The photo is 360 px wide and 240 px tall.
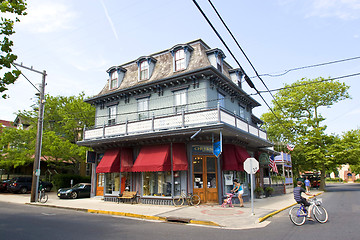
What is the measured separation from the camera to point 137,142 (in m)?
18.0

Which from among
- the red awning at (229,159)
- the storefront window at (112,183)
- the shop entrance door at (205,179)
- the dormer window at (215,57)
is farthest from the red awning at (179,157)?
the dormer window at (215,57)

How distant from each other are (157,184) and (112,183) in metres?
4.49

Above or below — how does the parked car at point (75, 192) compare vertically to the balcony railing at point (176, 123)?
below

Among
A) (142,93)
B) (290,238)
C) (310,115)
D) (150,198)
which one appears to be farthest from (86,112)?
(310,115)

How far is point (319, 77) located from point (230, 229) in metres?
33.5

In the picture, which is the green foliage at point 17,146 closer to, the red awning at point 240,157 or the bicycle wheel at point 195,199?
the bicycle wheel at point 195,199

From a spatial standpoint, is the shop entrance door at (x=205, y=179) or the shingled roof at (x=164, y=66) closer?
the shop entrance door at (x=205, y=179)

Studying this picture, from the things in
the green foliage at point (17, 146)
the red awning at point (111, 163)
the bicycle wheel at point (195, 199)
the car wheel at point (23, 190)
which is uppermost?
the green foliage at point (17, 146)

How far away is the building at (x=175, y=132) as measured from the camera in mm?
15820

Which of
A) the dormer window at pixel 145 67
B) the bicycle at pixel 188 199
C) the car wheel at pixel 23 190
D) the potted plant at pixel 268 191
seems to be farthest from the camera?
the car wheel at pixel 23 190

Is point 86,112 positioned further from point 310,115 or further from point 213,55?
point 310,115

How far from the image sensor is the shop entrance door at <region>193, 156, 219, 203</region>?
15.9 metres

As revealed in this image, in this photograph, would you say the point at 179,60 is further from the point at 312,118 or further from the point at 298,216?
the point at 312,118

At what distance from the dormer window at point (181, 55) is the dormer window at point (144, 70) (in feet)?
8.57
